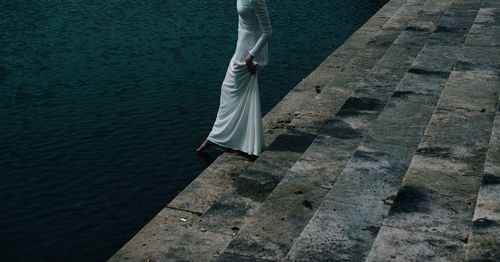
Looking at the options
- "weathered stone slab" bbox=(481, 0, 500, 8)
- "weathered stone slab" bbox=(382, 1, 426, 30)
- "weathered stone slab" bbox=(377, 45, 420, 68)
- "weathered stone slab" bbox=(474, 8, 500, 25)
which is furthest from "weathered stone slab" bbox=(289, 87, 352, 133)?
"weathered stone slab" bbox=(481, 0, 500, 8)

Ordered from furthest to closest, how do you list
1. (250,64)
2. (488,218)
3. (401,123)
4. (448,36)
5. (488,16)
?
1. (488,16)
2. (448,36)
3. (401,123)
4. (250,64)
5. (488,218)

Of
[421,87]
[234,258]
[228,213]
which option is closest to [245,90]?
[228,213]

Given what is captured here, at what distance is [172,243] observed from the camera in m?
6.03

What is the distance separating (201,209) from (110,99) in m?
4.14

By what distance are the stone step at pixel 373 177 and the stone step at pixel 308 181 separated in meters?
0.21

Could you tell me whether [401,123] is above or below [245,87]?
below

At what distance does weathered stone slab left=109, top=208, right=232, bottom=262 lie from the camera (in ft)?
18.9

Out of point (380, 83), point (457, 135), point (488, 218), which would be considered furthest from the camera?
point (380, 83)

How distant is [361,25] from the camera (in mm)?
15625

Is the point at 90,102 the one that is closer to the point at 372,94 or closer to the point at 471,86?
the point at 372,94

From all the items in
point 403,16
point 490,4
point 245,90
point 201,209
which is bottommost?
point 403,16

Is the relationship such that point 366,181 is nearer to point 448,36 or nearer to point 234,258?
point 234,258

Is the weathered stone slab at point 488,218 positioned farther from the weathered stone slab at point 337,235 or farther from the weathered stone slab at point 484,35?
the weathered stone slab at point 484,35

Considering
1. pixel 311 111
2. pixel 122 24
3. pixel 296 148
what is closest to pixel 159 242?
pixel 296 148
